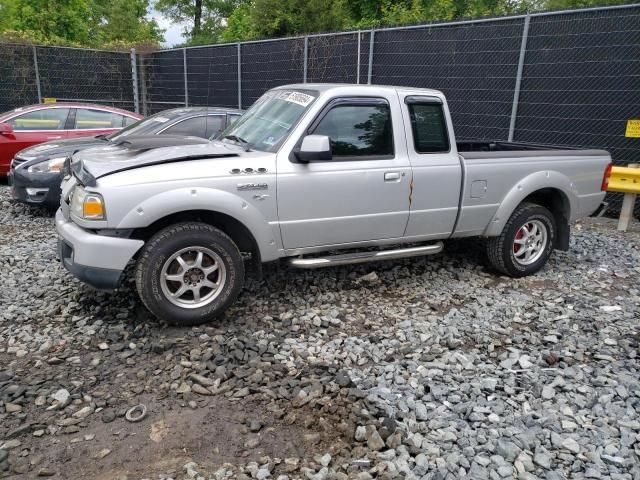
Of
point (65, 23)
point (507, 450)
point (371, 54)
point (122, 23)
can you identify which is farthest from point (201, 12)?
point (507, 450)

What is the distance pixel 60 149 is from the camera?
25.8 feet

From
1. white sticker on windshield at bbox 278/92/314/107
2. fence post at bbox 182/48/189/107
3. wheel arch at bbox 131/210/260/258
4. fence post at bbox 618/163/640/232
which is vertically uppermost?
fence post at bbox 182/48/189/107

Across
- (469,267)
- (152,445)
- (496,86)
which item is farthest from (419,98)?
(496,86)

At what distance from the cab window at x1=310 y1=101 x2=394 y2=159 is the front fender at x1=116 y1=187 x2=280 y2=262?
36.2 inches

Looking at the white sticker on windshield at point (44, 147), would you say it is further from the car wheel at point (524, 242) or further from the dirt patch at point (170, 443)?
the car wheel at point (524, 242)

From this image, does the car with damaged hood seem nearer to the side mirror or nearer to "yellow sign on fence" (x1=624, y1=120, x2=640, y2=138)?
the side mirror

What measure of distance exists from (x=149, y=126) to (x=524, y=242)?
18.2 feet

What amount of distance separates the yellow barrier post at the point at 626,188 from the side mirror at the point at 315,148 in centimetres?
536

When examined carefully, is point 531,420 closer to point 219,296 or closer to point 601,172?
point 219,296

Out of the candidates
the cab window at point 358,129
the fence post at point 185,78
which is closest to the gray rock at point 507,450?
the cab window at point 358,129

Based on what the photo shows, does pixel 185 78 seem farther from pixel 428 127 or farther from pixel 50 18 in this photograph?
pixel 428 127

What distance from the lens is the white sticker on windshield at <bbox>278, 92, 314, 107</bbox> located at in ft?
15.7

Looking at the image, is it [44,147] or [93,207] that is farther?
[44,147]

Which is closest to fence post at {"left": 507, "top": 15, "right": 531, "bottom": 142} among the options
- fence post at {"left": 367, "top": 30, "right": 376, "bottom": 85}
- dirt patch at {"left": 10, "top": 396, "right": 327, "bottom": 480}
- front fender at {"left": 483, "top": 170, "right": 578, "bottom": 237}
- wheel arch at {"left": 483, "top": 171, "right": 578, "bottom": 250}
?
fence post at {"left": 367, "top": 30, "right": 376, "bottom": 85}
